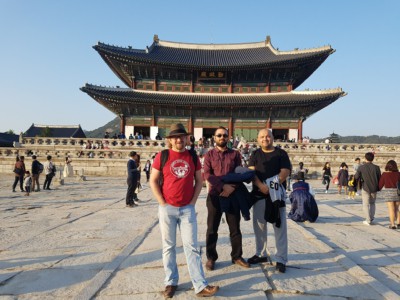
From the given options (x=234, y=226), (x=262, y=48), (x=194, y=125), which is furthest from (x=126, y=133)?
(x=234, y=226)

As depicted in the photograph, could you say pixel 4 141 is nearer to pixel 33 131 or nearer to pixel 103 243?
pixel 33 131

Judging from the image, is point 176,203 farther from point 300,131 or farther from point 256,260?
point 300,131

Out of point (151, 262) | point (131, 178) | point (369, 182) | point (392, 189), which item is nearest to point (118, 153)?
point (131, 178)

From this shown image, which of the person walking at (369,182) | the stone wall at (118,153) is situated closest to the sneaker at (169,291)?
the person walking at (369,182)

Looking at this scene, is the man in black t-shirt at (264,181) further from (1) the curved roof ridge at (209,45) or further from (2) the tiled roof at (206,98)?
(1) the curved roof ridge at (209,45)

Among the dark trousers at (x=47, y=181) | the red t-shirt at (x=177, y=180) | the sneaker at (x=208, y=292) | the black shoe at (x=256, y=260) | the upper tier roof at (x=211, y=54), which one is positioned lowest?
the dark trousers at (x=47, y=181)

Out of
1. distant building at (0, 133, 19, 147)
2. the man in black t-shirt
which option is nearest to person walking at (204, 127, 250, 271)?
the man in black t-shirt

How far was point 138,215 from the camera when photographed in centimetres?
682

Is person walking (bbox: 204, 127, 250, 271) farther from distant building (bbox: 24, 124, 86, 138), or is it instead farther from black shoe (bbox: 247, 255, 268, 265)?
distant building (bbox: 24, 124, 86, 138)

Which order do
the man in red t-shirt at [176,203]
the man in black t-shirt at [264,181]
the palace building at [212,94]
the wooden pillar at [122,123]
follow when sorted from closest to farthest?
the man in red t-shirt at [176,203] → the man in black t-shirt at [264,181] → the palace building at [212,94] → the wooden pillar at [122,123]

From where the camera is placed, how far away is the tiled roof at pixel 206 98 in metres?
23.3

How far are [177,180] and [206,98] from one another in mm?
23066

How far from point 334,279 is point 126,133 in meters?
24.6

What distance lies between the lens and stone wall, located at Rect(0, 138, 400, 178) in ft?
62.4
